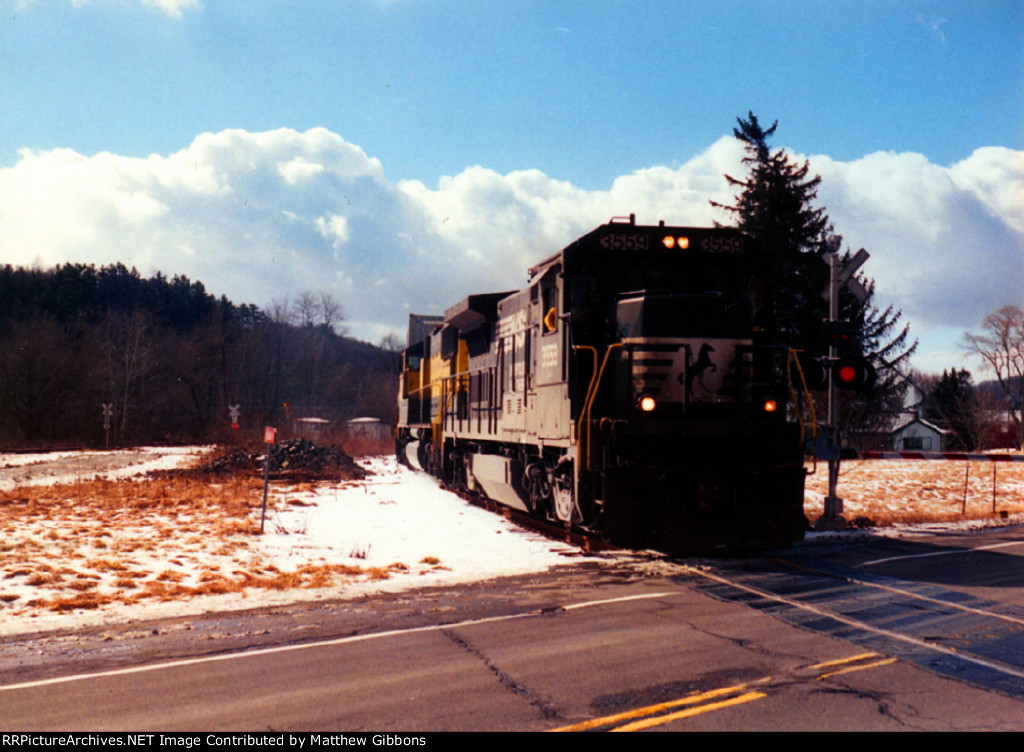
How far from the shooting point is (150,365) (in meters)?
71.6

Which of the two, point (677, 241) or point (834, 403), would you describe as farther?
point (834, 403)

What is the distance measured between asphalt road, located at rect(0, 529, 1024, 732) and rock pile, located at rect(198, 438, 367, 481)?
18.7 meters

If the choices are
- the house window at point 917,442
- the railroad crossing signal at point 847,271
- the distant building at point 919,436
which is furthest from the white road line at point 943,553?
the house window at point 917,442

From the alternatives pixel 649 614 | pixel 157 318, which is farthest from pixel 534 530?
pixel 157 318

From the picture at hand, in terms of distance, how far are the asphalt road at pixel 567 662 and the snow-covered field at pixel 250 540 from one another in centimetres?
109

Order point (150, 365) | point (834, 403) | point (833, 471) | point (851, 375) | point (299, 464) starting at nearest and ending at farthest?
point (851, 375) < point (834, 403) < point (833, 471) < point (299, 464) < point (150, 365)

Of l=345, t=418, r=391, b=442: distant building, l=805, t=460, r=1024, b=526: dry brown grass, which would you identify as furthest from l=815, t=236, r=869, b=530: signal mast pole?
l=345, t=418, r=391, b=442: distant building

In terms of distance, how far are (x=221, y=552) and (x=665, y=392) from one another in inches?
263

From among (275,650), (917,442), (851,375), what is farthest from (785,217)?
(917,442)

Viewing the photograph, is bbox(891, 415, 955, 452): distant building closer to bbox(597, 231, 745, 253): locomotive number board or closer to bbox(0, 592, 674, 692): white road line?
bbox(597, 231, 745, 253): locomotive number board

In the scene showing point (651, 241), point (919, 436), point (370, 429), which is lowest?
point (919, 436)

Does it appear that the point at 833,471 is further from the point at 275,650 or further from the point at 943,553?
the point at 275,650

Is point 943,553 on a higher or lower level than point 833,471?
lower

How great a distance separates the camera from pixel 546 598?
333 inches
